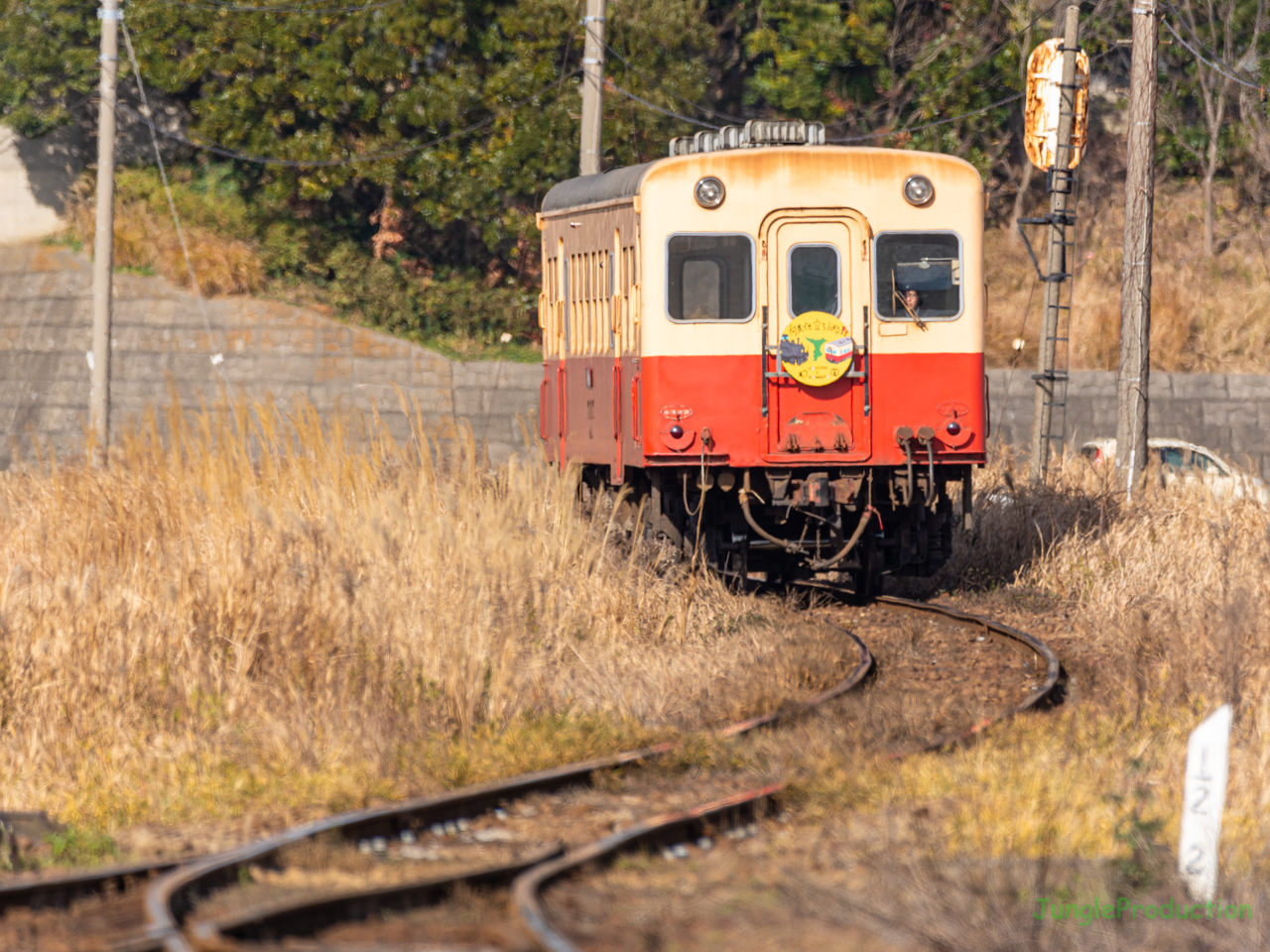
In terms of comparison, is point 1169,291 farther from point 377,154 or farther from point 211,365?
point 211,365

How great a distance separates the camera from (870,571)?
12516 millimetres

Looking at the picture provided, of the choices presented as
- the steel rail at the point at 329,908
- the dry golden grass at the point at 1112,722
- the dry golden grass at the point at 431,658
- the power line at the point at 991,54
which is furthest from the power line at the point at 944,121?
the steel rail at the point at 329,908

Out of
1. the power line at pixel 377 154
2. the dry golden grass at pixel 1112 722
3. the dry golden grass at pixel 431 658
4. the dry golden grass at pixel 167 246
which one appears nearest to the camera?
the dry golden grass at pixel 1112 722

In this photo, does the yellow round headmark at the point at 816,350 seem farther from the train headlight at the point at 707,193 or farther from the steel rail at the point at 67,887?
the steel rail at the point at 67,887

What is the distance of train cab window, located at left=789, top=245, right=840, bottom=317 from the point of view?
1151 centimetres

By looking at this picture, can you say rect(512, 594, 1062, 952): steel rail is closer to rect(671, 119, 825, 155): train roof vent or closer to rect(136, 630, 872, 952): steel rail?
rect(136, 630, 872, 952): steel rail

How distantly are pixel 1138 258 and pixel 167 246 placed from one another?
16.7 metres

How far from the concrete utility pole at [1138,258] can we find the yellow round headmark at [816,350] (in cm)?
480

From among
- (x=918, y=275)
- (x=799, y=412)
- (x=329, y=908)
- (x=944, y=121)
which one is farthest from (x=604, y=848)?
(x=944, y=121)

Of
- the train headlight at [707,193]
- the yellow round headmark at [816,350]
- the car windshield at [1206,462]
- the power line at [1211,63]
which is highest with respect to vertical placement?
the power line at [1211,63]

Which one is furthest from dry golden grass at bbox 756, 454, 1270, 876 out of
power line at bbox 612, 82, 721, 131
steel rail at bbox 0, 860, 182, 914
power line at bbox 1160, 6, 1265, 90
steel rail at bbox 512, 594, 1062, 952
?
power line at bbox 1160, 6, 1265, 90

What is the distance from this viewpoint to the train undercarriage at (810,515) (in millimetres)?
11656

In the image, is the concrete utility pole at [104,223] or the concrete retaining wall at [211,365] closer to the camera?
the concrete utility pole at [104,223]

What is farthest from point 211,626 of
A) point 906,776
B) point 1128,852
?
point 1128,852
